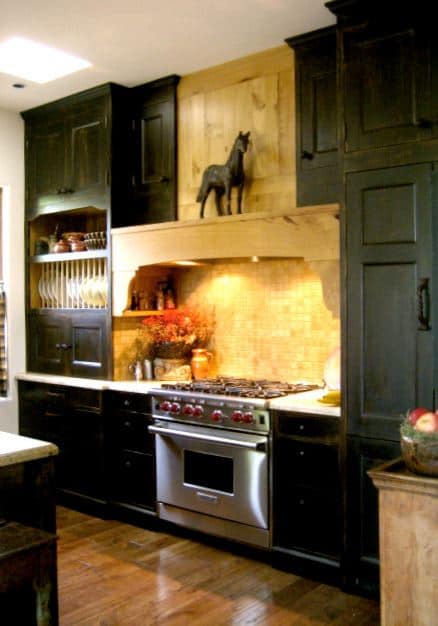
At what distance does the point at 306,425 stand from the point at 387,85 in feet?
5.62

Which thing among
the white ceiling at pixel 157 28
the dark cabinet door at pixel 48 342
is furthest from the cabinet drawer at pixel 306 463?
the white ceiling at pixel 157 28

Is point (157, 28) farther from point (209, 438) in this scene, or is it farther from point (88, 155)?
point (209, 438)

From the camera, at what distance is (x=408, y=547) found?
2.57 meters

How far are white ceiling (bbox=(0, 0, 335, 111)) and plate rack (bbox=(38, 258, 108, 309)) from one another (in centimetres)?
135

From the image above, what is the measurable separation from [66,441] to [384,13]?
3.35 meters

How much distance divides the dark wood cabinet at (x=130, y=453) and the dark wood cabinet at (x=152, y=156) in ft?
4.01

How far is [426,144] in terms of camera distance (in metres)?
3.01

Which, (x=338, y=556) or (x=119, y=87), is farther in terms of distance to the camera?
(x=119, y=87)

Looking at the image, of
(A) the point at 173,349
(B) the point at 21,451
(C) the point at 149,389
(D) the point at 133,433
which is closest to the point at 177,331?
(A) the point at 173,349

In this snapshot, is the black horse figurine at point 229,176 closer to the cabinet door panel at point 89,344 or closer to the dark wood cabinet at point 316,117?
the dark wood cabinet at point 316,117

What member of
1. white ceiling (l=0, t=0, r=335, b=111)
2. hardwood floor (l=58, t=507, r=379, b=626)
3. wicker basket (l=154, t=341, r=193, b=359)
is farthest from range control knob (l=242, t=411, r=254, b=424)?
white ceiling (l=0, t=0, r=335, b=111)

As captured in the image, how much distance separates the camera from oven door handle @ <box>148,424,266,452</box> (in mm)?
3623

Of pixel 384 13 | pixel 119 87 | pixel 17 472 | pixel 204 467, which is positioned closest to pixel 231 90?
pixel 119 87

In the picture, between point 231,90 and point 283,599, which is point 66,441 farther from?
point 231,90
